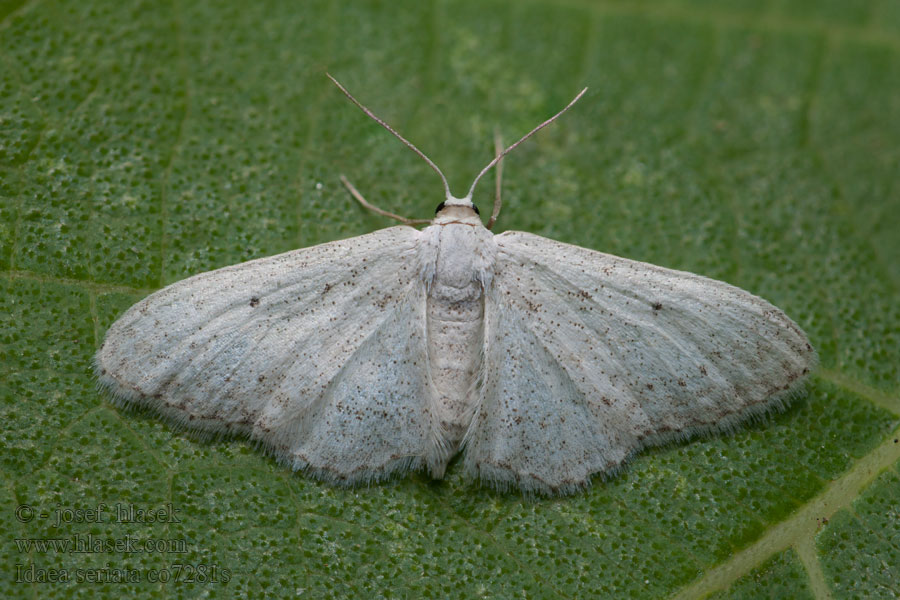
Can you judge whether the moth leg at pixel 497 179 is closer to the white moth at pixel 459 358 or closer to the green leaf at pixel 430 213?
the green leaf at pixel 430 213

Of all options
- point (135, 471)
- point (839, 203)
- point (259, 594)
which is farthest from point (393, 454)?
point (839, 203)

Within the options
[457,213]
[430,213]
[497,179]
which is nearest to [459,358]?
[457,213]

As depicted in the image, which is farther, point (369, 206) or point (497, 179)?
point (497, 179)

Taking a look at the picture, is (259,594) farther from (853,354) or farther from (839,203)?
(839,203)

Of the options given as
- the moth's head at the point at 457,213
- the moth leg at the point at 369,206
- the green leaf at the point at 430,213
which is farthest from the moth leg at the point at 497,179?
the moth leg at the point at 369,206

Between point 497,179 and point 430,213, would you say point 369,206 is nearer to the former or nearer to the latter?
point 430,213
